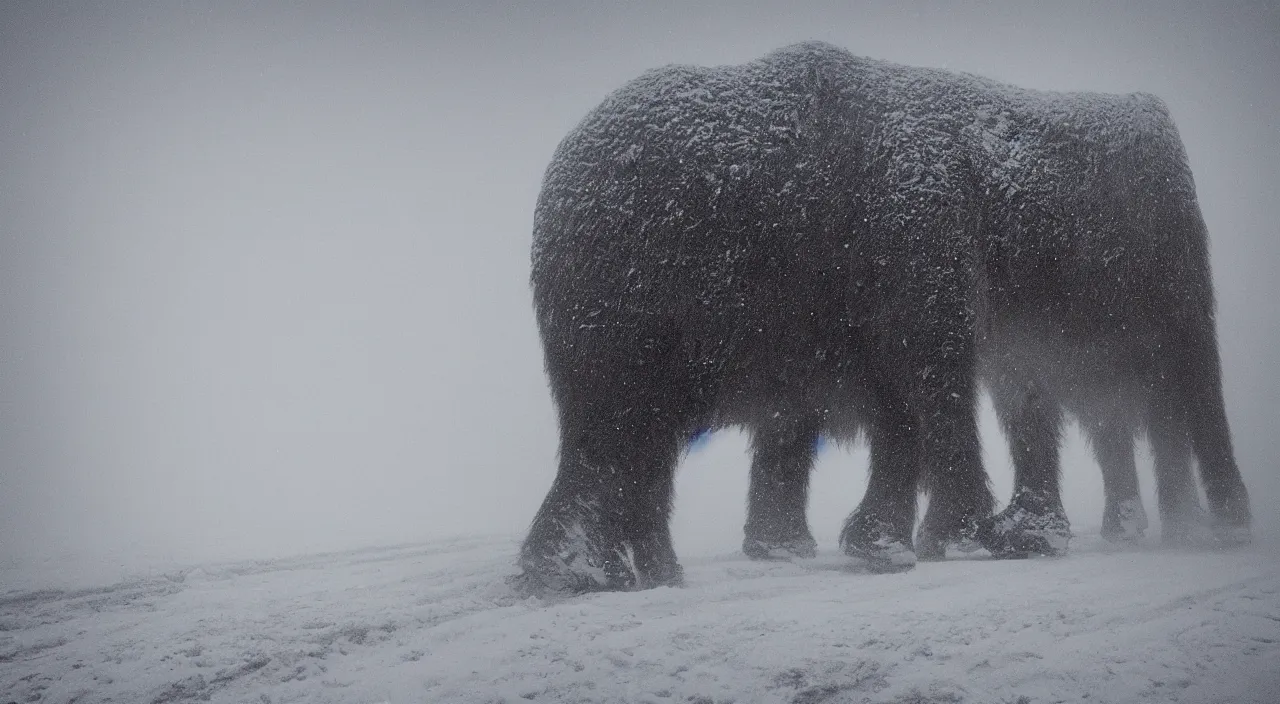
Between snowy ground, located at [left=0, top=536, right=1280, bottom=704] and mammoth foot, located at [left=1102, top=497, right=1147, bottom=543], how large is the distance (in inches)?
74.1

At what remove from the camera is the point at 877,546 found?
4.32m

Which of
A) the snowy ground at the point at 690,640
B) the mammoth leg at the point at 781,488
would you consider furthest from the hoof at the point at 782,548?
the snowy ground at the point at 690,640

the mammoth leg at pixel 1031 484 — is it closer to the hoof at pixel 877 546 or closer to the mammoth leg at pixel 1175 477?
the hoof at pixel 877 546

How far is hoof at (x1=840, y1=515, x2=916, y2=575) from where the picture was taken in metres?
4.21

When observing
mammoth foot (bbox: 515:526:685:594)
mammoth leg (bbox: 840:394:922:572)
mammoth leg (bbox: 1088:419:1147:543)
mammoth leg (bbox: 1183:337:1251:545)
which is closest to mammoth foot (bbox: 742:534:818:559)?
mammoth leg (bbox: 840:394:922:572)

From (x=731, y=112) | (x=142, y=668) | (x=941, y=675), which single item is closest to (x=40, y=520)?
(x=142, y=668)

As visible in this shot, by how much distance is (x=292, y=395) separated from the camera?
31.9 meters

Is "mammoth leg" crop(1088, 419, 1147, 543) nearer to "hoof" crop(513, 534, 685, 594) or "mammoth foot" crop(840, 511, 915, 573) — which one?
"mammoth foot" crop(840, 511, 915, 573)

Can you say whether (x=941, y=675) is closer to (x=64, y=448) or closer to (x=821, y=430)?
(x=821, y=430)

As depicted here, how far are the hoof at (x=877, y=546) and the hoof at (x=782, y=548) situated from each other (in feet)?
1.84

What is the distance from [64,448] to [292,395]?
13.2 metres

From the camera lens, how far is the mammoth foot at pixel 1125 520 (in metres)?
5.77

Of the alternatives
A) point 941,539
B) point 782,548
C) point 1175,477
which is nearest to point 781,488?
point 782,548

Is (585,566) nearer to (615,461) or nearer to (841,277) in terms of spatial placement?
(615,461)
